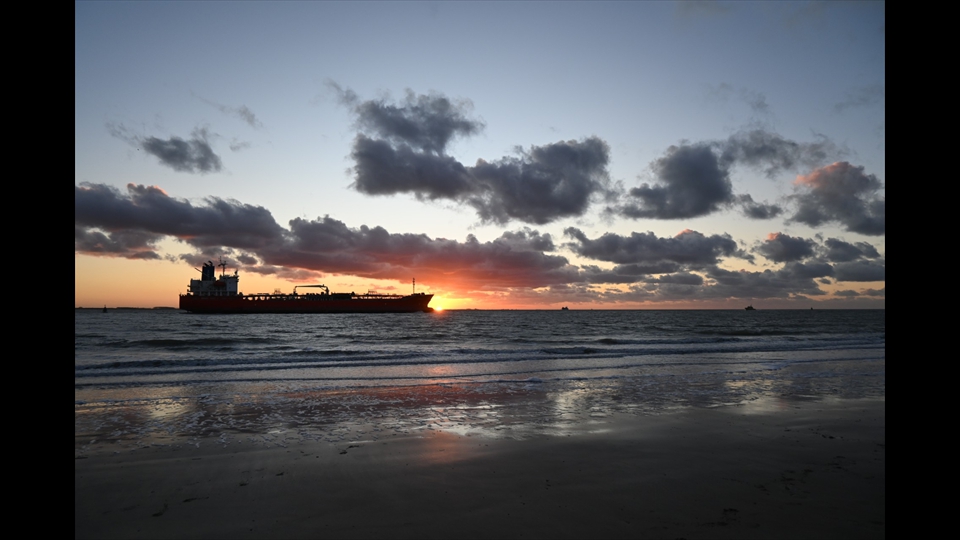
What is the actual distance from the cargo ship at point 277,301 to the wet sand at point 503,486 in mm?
93060

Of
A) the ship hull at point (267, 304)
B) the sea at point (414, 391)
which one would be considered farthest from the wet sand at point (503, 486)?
the ship hull at point (267, 304)

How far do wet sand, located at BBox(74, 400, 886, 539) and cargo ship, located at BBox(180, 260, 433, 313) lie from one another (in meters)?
93.1

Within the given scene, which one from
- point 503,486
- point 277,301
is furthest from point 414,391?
point 277,301

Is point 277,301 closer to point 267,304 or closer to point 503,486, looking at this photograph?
point 267,304

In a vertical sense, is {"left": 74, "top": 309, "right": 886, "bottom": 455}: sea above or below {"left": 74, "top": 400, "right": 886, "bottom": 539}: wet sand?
below

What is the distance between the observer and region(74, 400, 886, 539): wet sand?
4773 mm

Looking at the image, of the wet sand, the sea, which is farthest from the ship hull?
the wet sand

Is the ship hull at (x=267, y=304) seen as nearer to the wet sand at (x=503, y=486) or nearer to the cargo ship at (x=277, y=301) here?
the cargo ship at (x=277, y=301)

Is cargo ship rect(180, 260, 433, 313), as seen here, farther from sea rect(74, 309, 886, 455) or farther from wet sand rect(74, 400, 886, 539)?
wet sand rect(74, 400, 886, 539)
